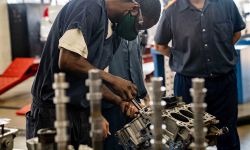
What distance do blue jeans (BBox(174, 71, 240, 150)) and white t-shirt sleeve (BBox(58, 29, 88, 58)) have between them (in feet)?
3.94

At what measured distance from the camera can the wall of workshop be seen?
7.25 meters

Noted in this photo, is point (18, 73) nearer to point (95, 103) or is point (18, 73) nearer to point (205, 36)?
point (205, 36)

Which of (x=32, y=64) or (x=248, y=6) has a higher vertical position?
(x=248, y=6)

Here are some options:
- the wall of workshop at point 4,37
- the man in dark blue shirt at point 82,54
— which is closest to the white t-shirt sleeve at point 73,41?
the man in dark blue shirt at point 82,54

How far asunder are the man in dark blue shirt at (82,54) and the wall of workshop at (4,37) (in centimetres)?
569

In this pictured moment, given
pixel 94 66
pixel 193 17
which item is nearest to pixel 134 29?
pixel 94 66

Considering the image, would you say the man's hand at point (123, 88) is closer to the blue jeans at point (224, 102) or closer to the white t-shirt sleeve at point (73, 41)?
the white t-shirt sleeve at point (73, 41)

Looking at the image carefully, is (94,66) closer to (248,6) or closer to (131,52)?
(131,52)

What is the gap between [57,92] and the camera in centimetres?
90

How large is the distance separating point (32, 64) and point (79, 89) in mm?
4484

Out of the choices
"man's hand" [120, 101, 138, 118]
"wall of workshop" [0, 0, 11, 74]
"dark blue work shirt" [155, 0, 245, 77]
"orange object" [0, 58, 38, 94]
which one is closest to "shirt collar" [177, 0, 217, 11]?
"dark blue work shirt" [155, 0, 245, 77]

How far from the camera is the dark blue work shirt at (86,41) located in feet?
5.22

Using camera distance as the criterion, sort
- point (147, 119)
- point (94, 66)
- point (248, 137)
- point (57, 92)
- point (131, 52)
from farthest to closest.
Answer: point (248, 137), point (131, 52), point (94, 66), point (147, 119), point (57, 92)

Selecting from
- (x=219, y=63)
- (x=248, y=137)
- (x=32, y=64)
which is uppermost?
(x=219, y=63)
